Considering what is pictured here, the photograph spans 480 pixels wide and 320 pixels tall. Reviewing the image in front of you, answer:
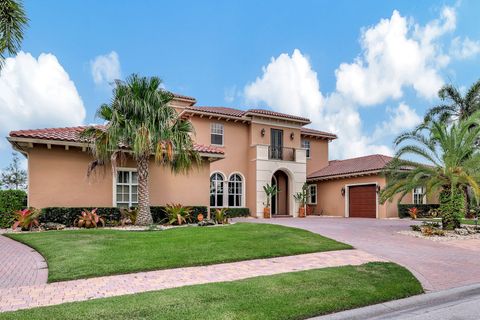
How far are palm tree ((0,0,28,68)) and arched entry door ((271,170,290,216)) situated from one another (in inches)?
852

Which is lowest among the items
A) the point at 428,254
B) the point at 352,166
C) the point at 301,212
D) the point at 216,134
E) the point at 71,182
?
the point at 301,212

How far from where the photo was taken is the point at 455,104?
102 feet

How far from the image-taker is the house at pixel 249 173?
16969 mm

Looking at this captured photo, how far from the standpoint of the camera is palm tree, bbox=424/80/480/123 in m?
30.2

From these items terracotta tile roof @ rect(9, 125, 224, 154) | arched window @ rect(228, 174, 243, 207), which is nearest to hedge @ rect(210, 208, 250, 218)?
arched window @ rect(228, 174, 243, 207)

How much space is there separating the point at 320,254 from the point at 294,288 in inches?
158

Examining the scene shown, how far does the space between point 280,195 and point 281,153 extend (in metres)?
3.55

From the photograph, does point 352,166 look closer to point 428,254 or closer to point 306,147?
point 306,147

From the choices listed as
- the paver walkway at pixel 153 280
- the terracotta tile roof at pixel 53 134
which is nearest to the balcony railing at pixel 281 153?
the terracotta tile roof at pixel 53 134

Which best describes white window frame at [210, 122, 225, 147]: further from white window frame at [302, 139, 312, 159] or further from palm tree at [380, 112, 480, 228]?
palm tree at [380, 112, 480, 228]

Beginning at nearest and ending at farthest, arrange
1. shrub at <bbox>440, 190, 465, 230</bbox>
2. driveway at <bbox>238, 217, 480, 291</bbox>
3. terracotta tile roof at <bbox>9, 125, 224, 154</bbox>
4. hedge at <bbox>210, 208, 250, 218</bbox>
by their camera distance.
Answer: driveway at <bbox>238, 217, 480, 291</bbox>
terracotta tile roof at <bbox>9, 125, 224, 154</bbox>
shrub at <bbox>440, 190, 465, 230</bbox>
hedge at <bbox>210, 208, 250, 218</bbox>

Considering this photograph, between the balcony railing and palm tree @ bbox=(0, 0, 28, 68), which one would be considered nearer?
palm tree @ bbox=(0, 0, 28, 68)

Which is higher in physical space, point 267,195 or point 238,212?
point 267,195

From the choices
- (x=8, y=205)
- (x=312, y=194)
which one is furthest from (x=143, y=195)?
(x=312, y=194)
